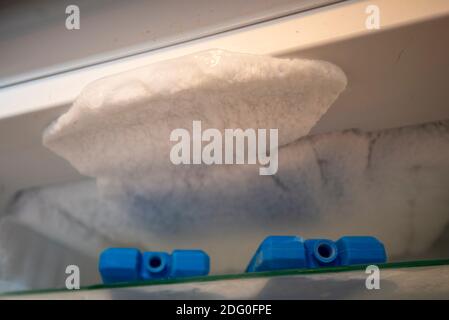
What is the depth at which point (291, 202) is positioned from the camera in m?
0.64

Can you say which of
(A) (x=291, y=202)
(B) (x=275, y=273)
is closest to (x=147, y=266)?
(B) (x=275, y=273)

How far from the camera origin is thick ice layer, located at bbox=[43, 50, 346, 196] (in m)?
0.47

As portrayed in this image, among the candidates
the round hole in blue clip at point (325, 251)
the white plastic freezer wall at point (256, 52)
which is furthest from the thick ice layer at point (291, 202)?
the round hole in blue clip at point (325, 251)

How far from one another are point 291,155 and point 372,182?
6.1 inches

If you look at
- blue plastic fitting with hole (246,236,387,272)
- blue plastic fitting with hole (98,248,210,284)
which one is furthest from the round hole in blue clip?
A: blue plastic fitting with hole (98,248,210,284)

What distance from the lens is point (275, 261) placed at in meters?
0.42

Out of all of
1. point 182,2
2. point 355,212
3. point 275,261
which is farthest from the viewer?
point 355,212

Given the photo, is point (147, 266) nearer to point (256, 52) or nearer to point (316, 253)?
point (316, 253)

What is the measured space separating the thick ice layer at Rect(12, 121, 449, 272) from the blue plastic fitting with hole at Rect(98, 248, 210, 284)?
0.60 feet

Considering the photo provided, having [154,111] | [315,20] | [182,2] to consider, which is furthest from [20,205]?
[315,20]

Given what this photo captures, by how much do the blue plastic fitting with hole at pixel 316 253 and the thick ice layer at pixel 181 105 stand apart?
0.19 m

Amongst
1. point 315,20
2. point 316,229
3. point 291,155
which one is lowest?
point 316,229

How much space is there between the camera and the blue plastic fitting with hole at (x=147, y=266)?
45 centimetres
